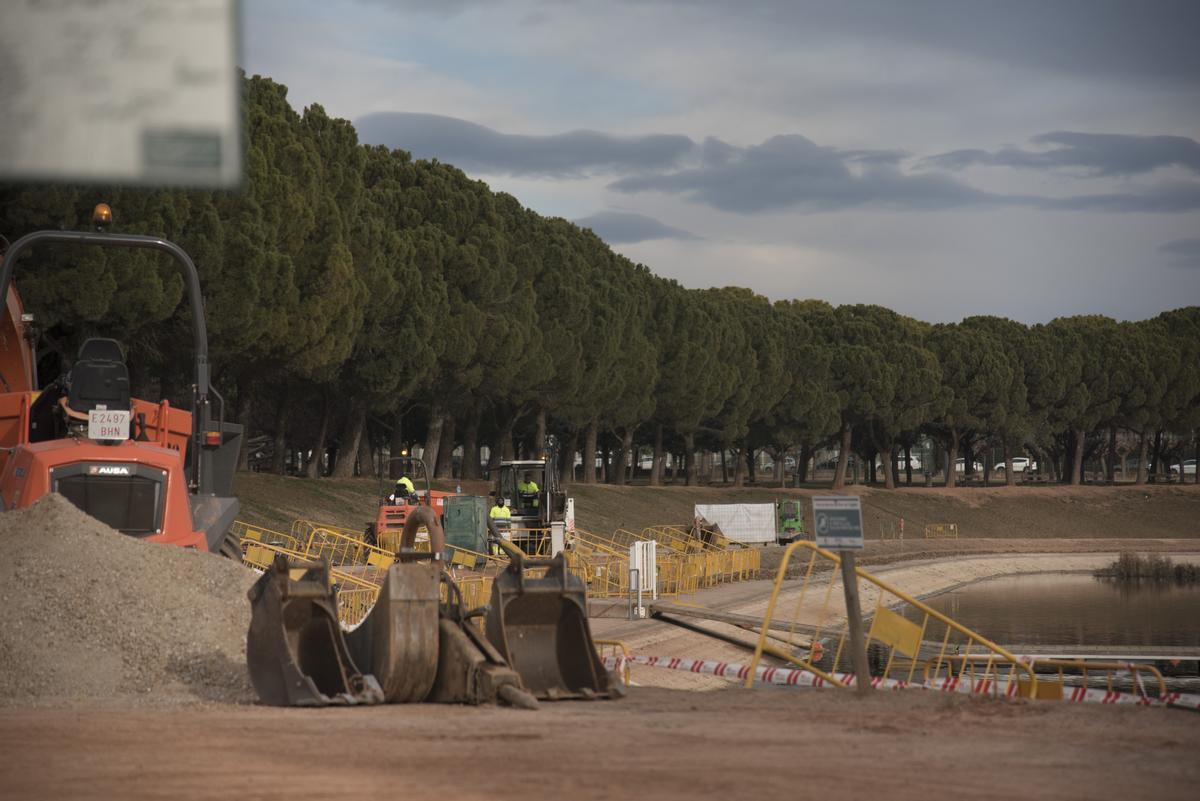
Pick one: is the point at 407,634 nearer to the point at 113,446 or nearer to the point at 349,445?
the point at 113,446

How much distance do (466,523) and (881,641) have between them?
21937mm

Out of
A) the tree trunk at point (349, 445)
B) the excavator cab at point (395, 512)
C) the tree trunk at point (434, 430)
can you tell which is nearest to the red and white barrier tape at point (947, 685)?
the excavator cab at point (395, 512)

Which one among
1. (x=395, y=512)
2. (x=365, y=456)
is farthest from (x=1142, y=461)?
(x=395, y=512)

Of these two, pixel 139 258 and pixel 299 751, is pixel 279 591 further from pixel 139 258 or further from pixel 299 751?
pixel 139 258

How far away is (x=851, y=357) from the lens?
9588 centimetres

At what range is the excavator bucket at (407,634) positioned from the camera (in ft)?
43.5

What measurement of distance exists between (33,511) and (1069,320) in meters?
120

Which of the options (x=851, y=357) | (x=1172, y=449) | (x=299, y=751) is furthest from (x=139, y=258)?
(x=1172, y=449)

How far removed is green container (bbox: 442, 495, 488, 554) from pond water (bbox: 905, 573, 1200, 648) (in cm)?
1295

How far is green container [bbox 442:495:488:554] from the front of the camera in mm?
37969

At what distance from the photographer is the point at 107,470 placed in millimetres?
16734

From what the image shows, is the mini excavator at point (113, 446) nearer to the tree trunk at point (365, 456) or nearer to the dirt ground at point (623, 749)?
the dirt ground at point (623, 749)

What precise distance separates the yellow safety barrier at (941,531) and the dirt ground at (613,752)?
71.6 meters

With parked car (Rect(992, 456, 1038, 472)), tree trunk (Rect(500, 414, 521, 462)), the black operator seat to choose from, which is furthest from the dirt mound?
parked car (Rect(992, 456, 1038, 472))
